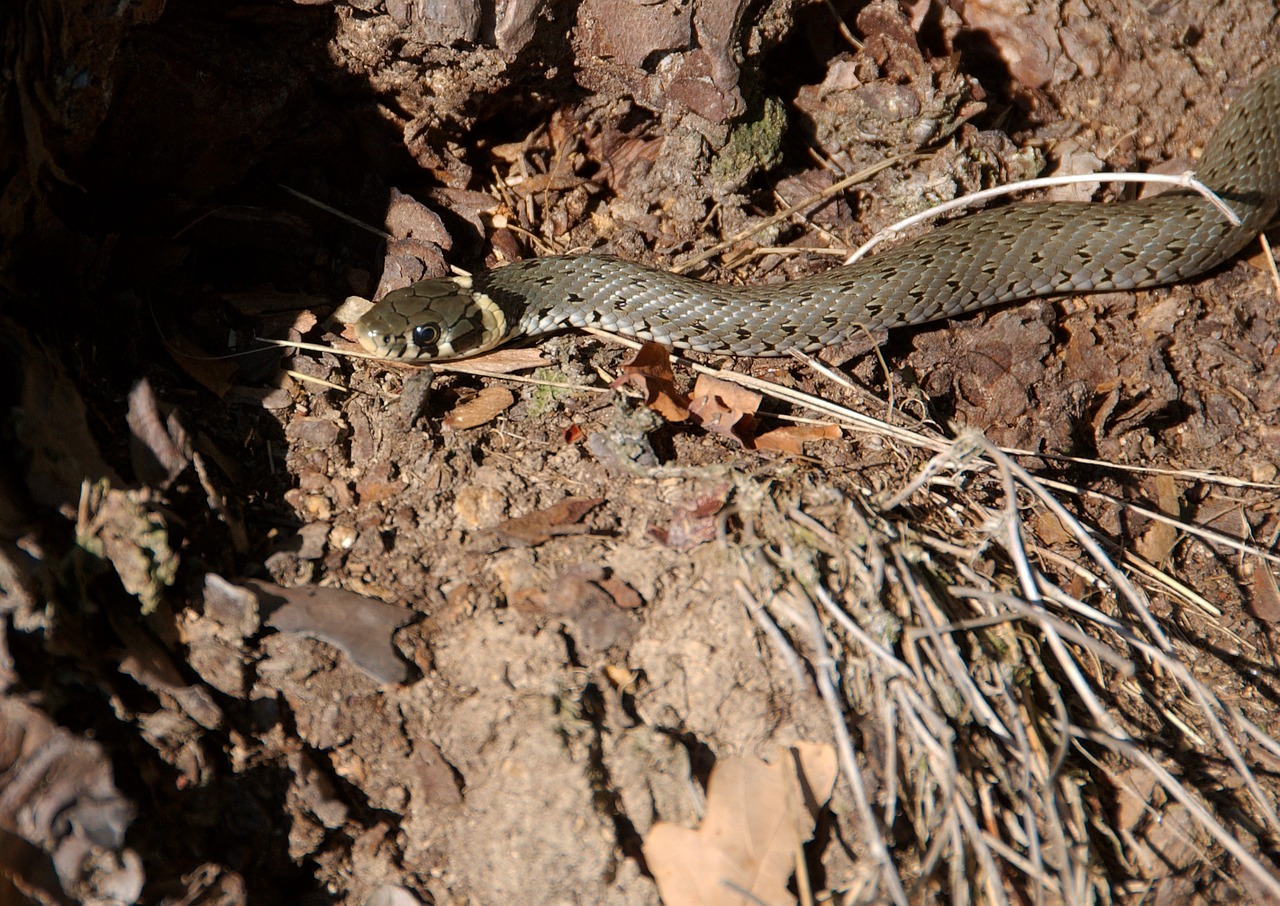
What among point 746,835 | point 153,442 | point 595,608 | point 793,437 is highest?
point 153,442

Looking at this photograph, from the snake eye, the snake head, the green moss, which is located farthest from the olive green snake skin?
A: the green moss

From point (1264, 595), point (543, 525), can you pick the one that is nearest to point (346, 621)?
point (543, 525)

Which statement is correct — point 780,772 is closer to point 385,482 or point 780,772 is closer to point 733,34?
point 385,482

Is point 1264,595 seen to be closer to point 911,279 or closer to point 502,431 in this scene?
point 911,279

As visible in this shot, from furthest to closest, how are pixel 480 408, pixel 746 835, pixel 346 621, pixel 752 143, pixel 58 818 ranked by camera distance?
pixel 752 143, pixel 480 408, pixel 346 621, pixel 746 835, pixel 58 818

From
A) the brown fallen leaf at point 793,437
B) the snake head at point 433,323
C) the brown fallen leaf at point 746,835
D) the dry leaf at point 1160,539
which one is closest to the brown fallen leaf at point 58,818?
the brown fallen leaf at point 746,835

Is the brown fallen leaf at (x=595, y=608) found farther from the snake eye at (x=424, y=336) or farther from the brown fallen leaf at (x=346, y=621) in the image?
the snake eye at (x=424, y=336)

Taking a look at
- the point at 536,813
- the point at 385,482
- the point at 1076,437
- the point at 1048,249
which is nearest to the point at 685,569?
the point at 536,813
